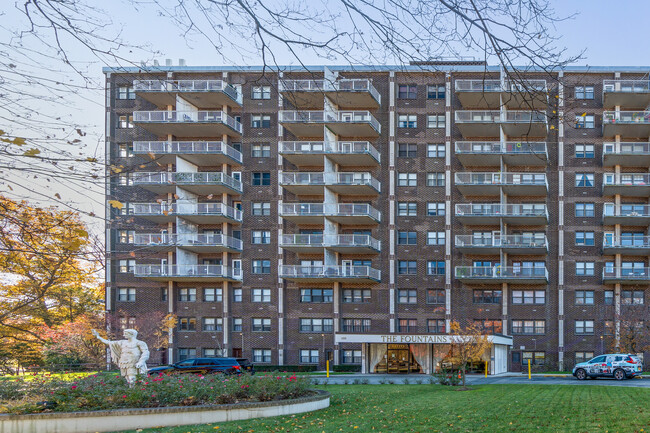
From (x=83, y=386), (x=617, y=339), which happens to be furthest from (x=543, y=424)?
(x=617, y=339)

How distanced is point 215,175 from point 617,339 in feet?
106

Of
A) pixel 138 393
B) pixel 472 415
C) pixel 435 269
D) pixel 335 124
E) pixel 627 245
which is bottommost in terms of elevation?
pixel 472 415

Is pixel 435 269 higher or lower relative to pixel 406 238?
lower

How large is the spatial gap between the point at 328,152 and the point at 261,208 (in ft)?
24.8

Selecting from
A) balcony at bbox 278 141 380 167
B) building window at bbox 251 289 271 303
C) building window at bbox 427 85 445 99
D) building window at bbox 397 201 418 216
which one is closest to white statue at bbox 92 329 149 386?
balcony at bbox 278 141 380 167

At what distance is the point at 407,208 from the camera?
189ft

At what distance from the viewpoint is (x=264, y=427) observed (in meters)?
17.3

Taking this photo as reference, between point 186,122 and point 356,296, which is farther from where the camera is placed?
point 356,296

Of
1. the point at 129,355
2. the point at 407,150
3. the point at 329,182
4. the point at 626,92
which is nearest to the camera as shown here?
the point at 129,355

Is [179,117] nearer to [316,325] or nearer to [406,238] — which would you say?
[316,325]

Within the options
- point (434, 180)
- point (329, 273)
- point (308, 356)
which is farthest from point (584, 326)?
point (308, 356)

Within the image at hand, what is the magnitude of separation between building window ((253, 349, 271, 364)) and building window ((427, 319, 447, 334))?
1279 centimetres

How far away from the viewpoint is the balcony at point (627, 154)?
176ft

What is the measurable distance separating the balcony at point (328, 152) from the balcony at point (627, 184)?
17754 mm
